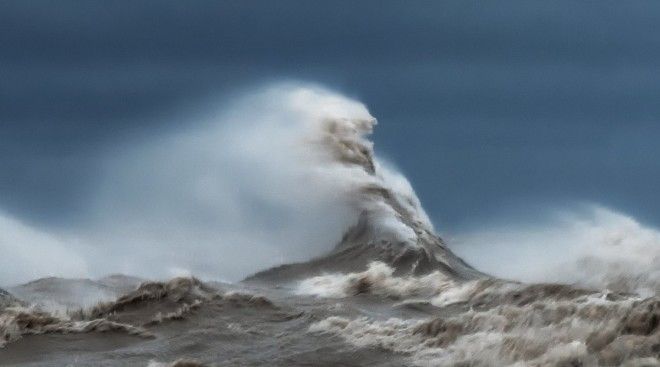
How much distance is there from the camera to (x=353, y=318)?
17.0 metres

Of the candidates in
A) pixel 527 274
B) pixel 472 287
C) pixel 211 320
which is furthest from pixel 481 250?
pixel 211 320

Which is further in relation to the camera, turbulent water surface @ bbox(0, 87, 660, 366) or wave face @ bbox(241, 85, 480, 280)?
wave face @ bbox(241, 85, 480, 280)

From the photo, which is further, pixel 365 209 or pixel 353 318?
pixel 365 209

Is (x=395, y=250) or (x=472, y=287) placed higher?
(x=395, y=250)

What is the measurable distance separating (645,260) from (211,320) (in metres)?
9.63

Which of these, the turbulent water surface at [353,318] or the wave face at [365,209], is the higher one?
the wave face at [365,209]

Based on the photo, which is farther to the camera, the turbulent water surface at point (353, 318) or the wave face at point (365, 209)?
the wave face at point (365, 209)

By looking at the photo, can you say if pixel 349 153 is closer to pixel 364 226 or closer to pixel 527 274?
pixel 364 226

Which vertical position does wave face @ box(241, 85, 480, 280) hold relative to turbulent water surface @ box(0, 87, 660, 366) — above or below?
above

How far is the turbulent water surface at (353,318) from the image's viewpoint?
13.0m

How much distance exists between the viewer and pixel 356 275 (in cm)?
2238

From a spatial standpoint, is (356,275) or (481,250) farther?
→ (481,250)

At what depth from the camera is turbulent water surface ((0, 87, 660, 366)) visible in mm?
13031

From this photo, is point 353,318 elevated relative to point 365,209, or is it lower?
lower
